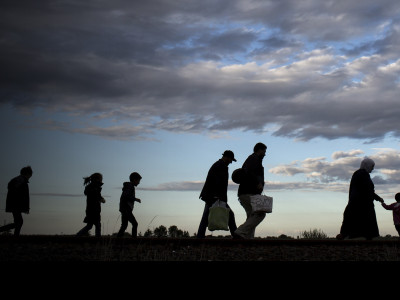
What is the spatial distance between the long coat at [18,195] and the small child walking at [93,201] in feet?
4.78

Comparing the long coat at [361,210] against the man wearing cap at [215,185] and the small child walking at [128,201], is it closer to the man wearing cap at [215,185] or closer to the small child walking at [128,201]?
the man wearing cap at [215,185]

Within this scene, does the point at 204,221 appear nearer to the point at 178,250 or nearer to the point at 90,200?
the point at 178,250

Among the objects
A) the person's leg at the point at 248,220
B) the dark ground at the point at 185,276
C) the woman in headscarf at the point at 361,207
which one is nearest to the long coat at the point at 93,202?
the person's leg at the point at 248,220

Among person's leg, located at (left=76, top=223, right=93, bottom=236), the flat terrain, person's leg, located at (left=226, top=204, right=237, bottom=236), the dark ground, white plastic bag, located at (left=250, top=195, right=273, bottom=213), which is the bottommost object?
the dark ground

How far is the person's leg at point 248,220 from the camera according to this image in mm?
10898

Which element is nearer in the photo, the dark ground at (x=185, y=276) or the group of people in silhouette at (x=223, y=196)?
the dark ground at (x=185, y=276)

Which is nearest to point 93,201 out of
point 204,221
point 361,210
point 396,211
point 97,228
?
point 97,228

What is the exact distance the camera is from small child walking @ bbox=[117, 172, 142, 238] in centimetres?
1287

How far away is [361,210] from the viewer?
42.0ft

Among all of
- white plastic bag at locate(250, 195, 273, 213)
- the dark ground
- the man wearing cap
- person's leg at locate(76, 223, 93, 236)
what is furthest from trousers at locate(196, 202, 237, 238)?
the dark ground

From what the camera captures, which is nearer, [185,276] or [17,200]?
[185,276]

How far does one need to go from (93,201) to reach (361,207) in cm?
685

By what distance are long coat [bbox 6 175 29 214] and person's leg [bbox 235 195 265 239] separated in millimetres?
5351

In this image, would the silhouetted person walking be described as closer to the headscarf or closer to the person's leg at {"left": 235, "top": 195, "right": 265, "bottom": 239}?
the person's leg at {"left": 235, "top": 195, "right": 265, "bottom": 239}
